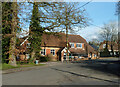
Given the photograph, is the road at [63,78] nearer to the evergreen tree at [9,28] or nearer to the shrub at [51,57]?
the evergreen tree at [9,28]

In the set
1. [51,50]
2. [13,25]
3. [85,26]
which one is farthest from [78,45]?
[13,25]

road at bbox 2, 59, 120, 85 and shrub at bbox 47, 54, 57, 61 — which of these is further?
shrub at bbox 47, 54, 57, 61

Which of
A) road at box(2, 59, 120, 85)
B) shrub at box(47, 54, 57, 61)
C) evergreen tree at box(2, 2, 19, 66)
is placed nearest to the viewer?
road at box(2, 59, 120, 85)

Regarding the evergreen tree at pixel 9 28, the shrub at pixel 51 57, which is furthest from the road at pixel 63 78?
the shrub at pixel 51 57

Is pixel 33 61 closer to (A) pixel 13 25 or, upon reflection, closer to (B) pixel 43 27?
(B) pixel 43 27

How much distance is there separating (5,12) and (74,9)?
38.1ft

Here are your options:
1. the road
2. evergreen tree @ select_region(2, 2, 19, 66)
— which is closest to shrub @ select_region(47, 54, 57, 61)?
evergreen tree @ select_region(2, 2, 19, 66)

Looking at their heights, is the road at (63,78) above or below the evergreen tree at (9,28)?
below

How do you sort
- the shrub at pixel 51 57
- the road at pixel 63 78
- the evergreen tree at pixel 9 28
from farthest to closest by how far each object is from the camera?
1. the shrub at pixel 51 57
2. the evergreen tree at pixel 9 28
3. the road at pixel 63 78

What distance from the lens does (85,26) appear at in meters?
25.5

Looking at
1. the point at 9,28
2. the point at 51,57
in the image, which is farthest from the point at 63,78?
the point at 51,57

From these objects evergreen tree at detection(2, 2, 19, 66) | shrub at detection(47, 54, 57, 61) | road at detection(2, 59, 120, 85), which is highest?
evergreen tree at detection(2, 2, 19, 66)

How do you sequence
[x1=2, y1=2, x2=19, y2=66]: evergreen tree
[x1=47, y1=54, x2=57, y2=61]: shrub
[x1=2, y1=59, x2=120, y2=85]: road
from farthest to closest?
[x1=47, y1=54, x2=57, y2=61]: shrub < [x1=2, y1=2, x2=19, y2=66]: evergreen tree < [x1=2, y1=59, x2=120, y2=85]: road

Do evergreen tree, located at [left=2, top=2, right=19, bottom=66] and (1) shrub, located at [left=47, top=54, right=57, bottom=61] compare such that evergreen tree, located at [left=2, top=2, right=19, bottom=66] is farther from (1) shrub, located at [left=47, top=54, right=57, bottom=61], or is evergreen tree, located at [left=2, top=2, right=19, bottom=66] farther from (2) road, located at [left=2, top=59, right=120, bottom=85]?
(1) shrub, located at [left=47, top=54, right=57, bottom=61]
